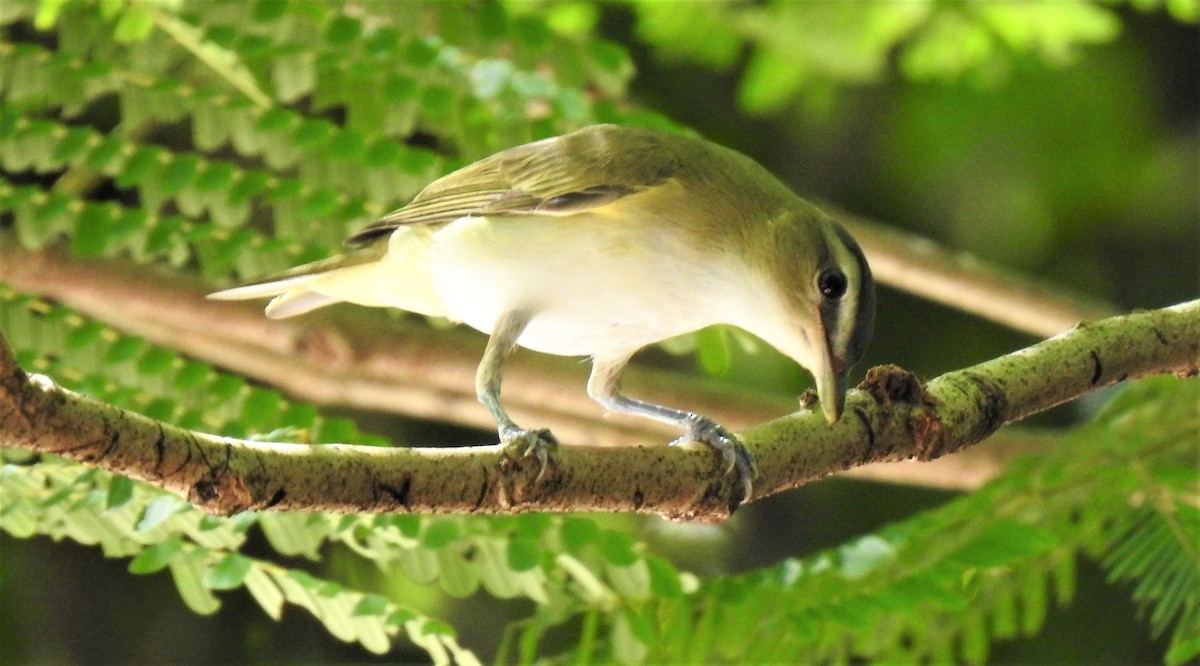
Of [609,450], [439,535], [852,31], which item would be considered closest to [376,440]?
[439,535]

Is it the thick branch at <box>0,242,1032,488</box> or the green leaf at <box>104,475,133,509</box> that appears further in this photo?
the thick branch at <box>0,242,1032,488</box>

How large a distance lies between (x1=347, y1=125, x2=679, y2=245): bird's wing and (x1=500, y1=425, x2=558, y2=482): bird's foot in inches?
14.3

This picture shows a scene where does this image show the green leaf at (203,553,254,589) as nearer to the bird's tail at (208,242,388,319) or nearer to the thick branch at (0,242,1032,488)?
the bird's tail at (208,242,388,319)

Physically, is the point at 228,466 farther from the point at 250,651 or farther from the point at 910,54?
the point at 910,54

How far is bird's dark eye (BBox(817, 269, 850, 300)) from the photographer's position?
4.55 ft

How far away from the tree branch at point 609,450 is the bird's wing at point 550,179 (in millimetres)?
368

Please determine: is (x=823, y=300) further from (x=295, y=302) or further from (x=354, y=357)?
(x=354, y=357)

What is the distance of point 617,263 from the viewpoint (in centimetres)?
142

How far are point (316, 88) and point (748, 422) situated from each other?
1.11m

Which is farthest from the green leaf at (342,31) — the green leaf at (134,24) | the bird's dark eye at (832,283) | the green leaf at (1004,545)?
the green leaf at (1004,545)

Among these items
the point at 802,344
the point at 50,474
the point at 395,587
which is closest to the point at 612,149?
the point at 802,344

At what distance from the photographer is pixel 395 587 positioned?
10.1ft

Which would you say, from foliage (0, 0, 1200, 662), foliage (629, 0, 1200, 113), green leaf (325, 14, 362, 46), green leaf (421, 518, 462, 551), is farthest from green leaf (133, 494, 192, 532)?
foliage (629, 0, 1200, 113)

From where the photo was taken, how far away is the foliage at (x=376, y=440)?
62.8 inches
